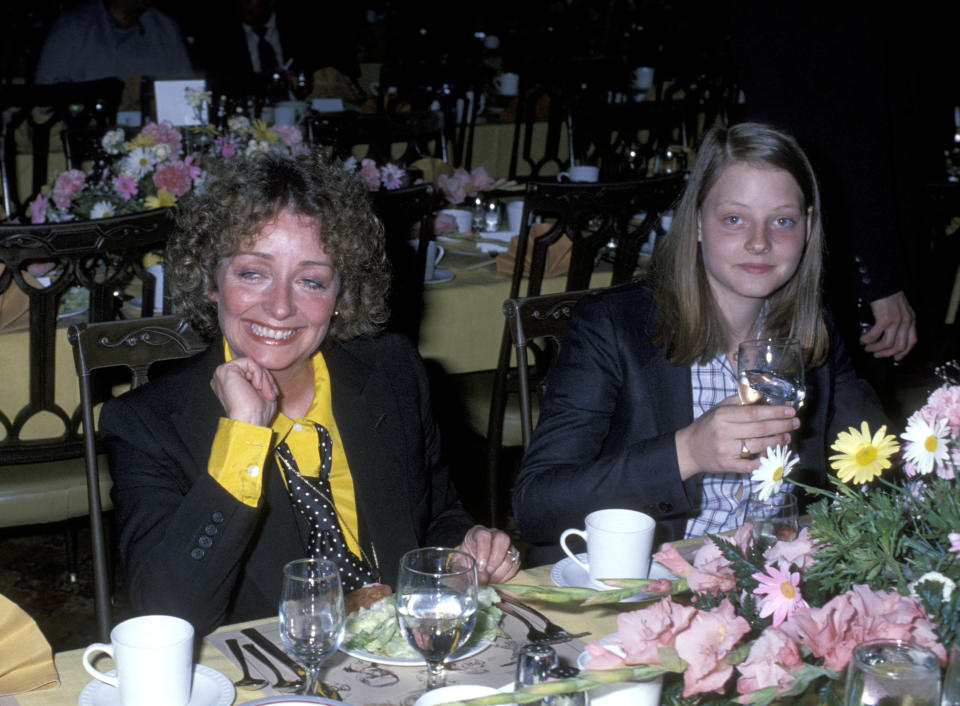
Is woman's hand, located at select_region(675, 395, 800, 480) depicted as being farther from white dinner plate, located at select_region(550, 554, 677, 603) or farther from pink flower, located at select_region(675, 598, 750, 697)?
pink flower, located at select_region(675, 598, 750, 697)

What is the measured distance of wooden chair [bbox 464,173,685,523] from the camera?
2998mm

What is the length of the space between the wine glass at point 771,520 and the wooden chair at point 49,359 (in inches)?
67.8

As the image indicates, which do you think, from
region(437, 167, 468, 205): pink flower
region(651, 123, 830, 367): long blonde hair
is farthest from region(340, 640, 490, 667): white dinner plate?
region(437, 167, 468, 205): pink flower

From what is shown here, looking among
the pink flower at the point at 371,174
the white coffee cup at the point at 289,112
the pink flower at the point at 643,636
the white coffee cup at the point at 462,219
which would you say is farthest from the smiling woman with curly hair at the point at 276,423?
the white coffee cup at the point at 289,112

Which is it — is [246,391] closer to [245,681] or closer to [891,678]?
[245,681]

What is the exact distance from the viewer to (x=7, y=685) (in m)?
1.24

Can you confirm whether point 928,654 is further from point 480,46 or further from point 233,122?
point 480,46

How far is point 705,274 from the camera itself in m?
2.13

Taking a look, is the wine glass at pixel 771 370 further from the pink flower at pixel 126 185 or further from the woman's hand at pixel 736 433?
the pink flower at pixel 126 185

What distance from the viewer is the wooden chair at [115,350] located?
6.43 ft

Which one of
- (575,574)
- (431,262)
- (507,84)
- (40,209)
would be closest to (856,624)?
(575,574)

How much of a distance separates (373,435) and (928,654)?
1.18m

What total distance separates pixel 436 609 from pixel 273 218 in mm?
840

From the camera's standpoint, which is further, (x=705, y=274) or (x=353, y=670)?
(x=705, y=274)
